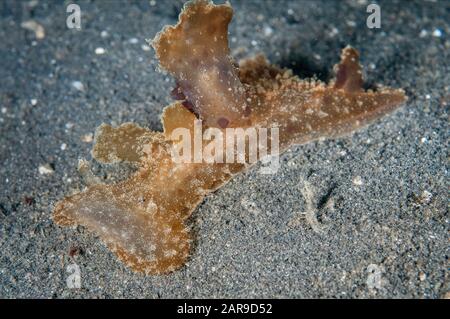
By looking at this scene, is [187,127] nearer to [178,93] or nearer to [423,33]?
[178,93]

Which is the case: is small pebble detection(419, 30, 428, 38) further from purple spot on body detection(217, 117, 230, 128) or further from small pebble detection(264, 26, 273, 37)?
purple spot on body detection(217, 117, 230, 128)

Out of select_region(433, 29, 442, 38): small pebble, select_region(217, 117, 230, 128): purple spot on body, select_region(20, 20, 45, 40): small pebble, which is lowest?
select_region(217, 117, 230, 128): purple spot on body

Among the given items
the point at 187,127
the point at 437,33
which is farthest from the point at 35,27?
the point at 437,33

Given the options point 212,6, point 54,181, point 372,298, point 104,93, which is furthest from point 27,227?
point 372,298

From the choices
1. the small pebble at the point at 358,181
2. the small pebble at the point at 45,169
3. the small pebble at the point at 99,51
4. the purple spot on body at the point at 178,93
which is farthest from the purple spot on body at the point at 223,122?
the small pebble at the point at 99,51

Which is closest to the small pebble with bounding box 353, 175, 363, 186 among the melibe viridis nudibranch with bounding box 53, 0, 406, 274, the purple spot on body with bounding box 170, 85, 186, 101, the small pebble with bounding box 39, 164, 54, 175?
the melibe viridis nudibranch with bounding box 53, 0, 406, 274
